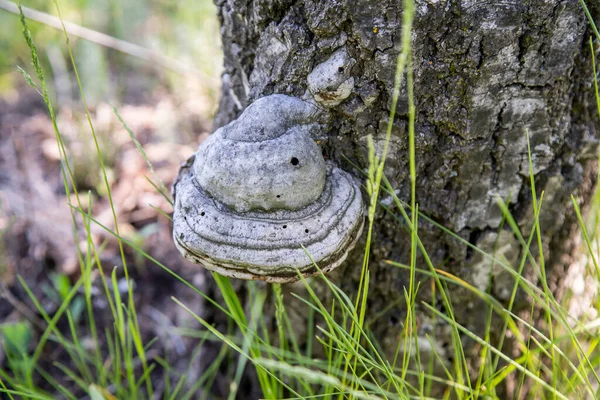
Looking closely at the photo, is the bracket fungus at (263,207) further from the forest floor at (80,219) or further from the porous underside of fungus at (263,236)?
the forest floor at (80,219)

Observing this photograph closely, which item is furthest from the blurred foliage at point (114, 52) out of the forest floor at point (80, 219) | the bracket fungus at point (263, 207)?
the bracket fungus at point (263, 207)

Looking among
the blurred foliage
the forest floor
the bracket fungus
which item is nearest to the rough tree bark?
the bracket fungus

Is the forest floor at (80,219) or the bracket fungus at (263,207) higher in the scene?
the bracket fungus at (263,207)

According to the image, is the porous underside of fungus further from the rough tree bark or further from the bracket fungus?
the rough tree bark

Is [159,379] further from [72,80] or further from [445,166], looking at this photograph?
[72,80]

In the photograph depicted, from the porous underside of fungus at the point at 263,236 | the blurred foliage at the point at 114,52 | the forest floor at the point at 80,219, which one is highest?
the blurred foliage at the point at 114,52

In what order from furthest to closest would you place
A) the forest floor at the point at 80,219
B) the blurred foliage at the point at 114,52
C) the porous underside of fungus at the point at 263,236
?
the blurred foliage at the point at 114,52 < the forest floor at the point at 80,219 < the porous underside of fungus at the point at 263,236

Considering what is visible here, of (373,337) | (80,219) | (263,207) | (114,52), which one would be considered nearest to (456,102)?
(263,207)
